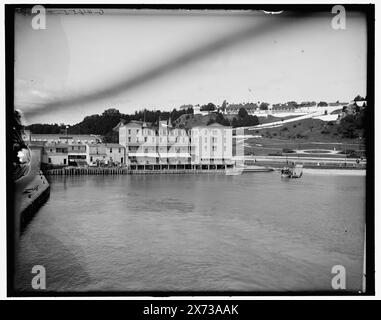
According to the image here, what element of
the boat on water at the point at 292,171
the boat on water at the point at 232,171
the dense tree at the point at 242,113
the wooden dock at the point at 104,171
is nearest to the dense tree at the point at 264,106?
the dense tree at the point at 242,113

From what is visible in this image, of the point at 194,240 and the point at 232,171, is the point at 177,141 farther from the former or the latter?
the point at 232,171

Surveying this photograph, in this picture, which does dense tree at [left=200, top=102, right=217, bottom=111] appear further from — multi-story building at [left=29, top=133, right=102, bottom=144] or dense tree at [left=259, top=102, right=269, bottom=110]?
multi-story building at [left=29, top=133, right=102, bottom=144]

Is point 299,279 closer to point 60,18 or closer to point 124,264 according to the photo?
point 124,264

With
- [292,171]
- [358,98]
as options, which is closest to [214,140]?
[358,98]

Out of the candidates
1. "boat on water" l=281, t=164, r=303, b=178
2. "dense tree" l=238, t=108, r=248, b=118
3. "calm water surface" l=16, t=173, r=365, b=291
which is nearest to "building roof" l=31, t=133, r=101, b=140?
"calm water surface" l=16, t=173, r=365, b=291
